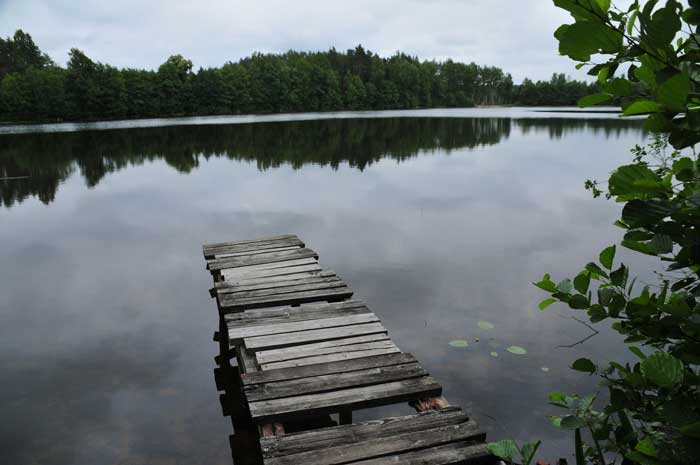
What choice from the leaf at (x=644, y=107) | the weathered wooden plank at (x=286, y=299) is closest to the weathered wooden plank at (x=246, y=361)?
the weathered wooden plank at (x=286, y=299)

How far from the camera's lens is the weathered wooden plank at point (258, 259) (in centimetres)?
830

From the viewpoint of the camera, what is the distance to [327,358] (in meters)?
5.08

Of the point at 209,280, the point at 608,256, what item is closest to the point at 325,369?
the point at 608,256

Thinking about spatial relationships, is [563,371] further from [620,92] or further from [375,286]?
[620,92]

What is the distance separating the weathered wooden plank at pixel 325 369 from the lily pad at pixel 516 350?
283cm

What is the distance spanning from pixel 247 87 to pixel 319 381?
120003 mm

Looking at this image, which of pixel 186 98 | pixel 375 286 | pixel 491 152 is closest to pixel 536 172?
pixel 491 152

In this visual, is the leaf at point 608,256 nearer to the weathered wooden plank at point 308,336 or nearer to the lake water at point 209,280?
the weathered wooden plank at point 308,336

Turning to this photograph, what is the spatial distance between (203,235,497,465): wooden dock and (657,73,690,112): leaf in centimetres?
306

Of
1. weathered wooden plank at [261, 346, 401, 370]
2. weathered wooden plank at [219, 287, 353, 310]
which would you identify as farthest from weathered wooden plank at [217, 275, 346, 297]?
weathered wooden plank at [261, 346, 401, 370]

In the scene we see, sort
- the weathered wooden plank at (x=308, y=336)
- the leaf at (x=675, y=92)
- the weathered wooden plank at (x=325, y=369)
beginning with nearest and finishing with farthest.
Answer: the leaf at (x=675, y=92)
the weathered wooden plank at (x=325, y=369)
the weathered wooden plank at (x=308, y=336)

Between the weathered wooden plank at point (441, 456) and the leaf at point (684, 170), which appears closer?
the leaf at point (684, 170)

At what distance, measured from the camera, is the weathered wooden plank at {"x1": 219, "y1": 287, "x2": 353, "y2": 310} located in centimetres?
660

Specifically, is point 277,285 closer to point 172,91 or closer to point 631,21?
point 631,21
